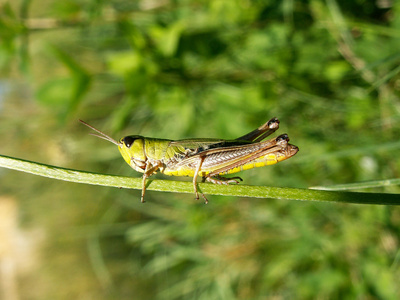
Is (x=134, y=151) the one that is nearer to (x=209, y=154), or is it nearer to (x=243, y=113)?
(x=209, y=154)

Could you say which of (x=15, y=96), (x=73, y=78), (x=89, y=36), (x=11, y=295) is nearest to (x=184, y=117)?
(x=73, y=78)

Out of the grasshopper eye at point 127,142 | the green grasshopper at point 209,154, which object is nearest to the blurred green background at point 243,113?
the green grasshopper at point 209,154

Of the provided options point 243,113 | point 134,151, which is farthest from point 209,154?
point 243,113

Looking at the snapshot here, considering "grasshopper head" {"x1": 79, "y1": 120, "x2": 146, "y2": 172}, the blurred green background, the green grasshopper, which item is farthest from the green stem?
the blurred green background

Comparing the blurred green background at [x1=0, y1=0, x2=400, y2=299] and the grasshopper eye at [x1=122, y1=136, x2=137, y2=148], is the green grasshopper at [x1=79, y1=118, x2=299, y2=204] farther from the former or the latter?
the blurred green background at [x1=0, y1=0, x2=400, y2=299]

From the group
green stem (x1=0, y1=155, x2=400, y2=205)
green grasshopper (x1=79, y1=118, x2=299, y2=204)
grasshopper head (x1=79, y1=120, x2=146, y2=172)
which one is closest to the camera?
green stem (x1=0, y1=155, x2=400, y2=205)

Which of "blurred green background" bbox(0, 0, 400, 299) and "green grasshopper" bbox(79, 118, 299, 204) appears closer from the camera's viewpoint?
Answer: "green grasshopper" bbox(79, 118, 299, 204)
